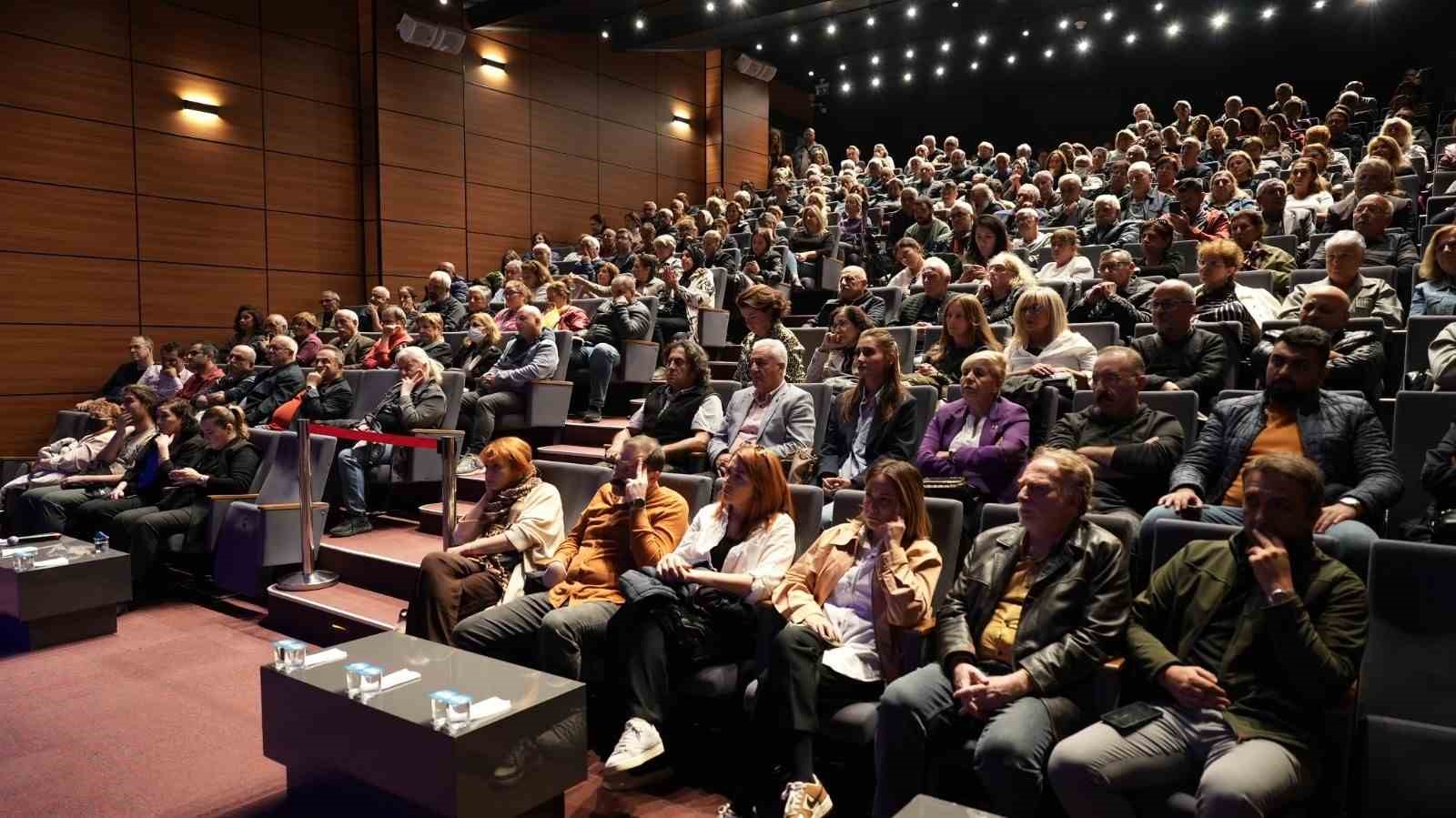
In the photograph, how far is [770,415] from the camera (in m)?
3.11

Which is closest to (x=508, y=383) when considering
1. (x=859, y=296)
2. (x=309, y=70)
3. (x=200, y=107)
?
(x=859, y=296)

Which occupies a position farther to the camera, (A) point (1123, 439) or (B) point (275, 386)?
(B) point (275, 386)

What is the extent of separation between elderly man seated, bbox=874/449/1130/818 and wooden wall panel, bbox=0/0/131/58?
7.61m

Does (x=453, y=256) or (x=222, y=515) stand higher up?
(x=453, y=256)

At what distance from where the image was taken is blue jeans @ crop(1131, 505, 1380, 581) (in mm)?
1891

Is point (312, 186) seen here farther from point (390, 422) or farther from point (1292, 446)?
point (1292, 446)

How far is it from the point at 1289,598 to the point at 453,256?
27.5ft

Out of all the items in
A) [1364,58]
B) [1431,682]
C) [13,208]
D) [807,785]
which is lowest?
Answer: [807,785]

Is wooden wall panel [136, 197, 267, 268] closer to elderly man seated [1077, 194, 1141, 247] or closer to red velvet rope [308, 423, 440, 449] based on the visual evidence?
red velvet rope [308, 423, 440, 449]

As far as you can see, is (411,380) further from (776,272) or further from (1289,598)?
(1289,598)

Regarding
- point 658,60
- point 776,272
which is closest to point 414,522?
point 776,272

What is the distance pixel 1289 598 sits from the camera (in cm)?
159

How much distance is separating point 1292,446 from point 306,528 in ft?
11.8

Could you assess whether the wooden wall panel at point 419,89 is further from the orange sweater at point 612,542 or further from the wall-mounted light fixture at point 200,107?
the orange sweater at point 612,542
